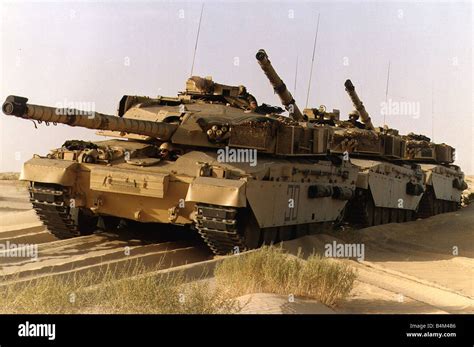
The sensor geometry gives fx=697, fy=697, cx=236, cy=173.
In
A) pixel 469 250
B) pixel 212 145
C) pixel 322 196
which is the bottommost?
pixel 469 250

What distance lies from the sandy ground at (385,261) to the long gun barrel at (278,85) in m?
3.24

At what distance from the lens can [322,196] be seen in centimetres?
1438

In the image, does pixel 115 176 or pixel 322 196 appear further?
pixel 322 196

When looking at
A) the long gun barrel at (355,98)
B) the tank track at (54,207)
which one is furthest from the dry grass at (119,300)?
the long gun barrel at (355,98)

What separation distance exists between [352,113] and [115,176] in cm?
1241

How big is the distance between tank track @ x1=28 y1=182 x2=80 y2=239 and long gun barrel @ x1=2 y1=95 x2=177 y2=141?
68.6 inches

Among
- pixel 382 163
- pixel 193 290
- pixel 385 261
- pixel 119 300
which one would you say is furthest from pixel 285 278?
pixel 382 163

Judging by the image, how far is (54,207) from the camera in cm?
1240

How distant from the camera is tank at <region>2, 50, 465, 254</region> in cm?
1107

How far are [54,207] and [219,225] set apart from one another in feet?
10.9

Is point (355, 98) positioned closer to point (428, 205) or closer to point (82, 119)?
point (428, 205)

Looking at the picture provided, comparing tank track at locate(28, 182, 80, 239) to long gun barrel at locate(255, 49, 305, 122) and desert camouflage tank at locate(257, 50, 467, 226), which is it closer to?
desert camouflage tank at locate(257, 50, 467, 226)

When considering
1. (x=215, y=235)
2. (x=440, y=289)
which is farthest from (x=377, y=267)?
(x=215, y=235)

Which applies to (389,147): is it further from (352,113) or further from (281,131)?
(281,131)
